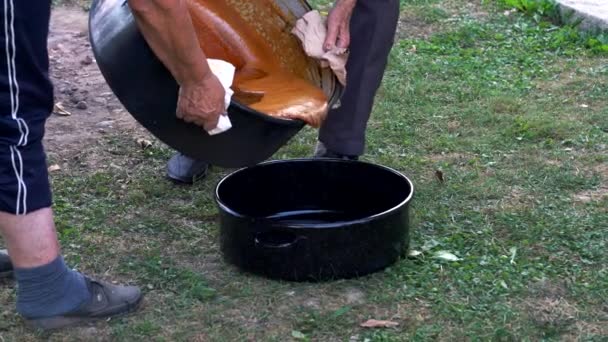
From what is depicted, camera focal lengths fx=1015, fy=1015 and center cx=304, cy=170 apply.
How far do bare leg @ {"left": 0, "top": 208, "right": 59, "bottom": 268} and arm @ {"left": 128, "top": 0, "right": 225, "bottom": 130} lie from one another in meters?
0.48

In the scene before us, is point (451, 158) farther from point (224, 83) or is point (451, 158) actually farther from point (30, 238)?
point (30, 238)

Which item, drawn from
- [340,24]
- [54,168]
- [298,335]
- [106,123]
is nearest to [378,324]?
[298,335]

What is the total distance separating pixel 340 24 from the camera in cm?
360

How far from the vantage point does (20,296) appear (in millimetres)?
2922

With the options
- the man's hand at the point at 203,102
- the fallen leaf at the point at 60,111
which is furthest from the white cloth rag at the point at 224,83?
the fallen leaf at the point at 60,111

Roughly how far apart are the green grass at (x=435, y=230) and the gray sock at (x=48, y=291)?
92 millimetres

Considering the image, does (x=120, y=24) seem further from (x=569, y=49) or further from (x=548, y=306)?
(x=569, y=49)

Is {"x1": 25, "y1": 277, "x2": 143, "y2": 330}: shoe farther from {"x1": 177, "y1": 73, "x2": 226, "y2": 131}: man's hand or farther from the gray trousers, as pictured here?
the gray trousers

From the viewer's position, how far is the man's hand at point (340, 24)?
353 cm

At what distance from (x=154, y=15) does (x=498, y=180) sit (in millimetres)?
1973

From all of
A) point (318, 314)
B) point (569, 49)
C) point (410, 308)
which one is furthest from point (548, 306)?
point (569, 49)

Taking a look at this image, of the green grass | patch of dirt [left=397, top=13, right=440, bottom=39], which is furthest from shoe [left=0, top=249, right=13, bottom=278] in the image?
patch of dirt [left=397, top=13, right=440, bottom=39]

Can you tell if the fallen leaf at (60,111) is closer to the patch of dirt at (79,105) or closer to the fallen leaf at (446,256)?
the patch of dirt at (79,105)

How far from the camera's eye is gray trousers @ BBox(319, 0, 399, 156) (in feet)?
12.6
